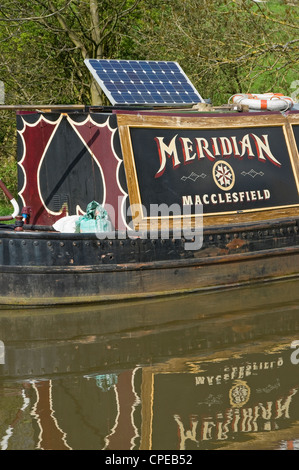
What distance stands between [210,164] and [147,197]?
0.97 m

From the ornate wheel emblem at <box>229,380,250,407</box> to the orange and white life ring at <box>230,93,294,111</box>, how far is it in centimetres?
456

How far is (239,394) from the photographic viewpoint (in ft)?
18.4

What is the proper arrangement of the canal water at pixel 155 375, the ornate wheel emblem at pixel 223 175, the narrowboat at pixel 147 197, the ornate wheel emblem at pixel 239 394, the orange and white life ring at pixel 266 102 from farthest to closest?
the orange and white life ring at pixel 266 102
the ornate wheel emblem at pixel 223 175
the narrowboat at pixel 147 197
the ornate wheel emblem at pixel 239 394
the canal water at pixel 155 375

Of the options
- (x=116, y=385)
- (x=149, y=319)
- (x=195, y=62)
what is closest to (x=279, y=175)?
(x=149, y=319)

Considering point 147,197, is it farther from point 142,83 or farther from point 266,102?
point 266,102

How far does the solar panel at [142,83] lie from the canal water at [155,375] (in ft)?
8.00

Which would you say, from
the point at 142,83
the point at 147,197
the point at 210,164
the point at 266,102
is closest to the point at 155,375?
the point at 147,197

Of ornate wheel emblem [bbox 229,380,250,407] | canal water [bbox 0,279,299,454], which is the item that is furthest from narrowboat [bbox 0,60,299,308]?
ornate wheel emblem [bbox 229,380,250,407]

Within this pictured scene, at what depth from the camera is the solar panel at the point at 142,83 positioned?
8953 mm

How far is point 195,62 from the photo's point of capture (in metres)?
14.0

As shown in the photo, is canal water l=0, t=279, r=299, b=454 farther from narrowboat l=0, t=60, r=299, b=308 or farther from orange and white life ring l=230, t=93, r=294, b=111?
orange and white life ring l=230, t=93, r=294, b=111

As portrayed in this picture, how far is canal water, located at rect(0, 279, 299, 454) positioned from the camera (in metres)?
4.95

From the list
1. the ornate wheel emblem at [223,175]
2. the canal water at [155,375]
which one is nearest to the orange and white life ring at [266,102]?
the ornate wheel emblem at [223,175]

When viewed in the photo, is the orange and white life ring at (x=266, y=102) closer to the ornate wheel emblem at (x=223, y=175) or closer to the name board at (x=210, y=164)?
the name board at (x=210, y=164)
